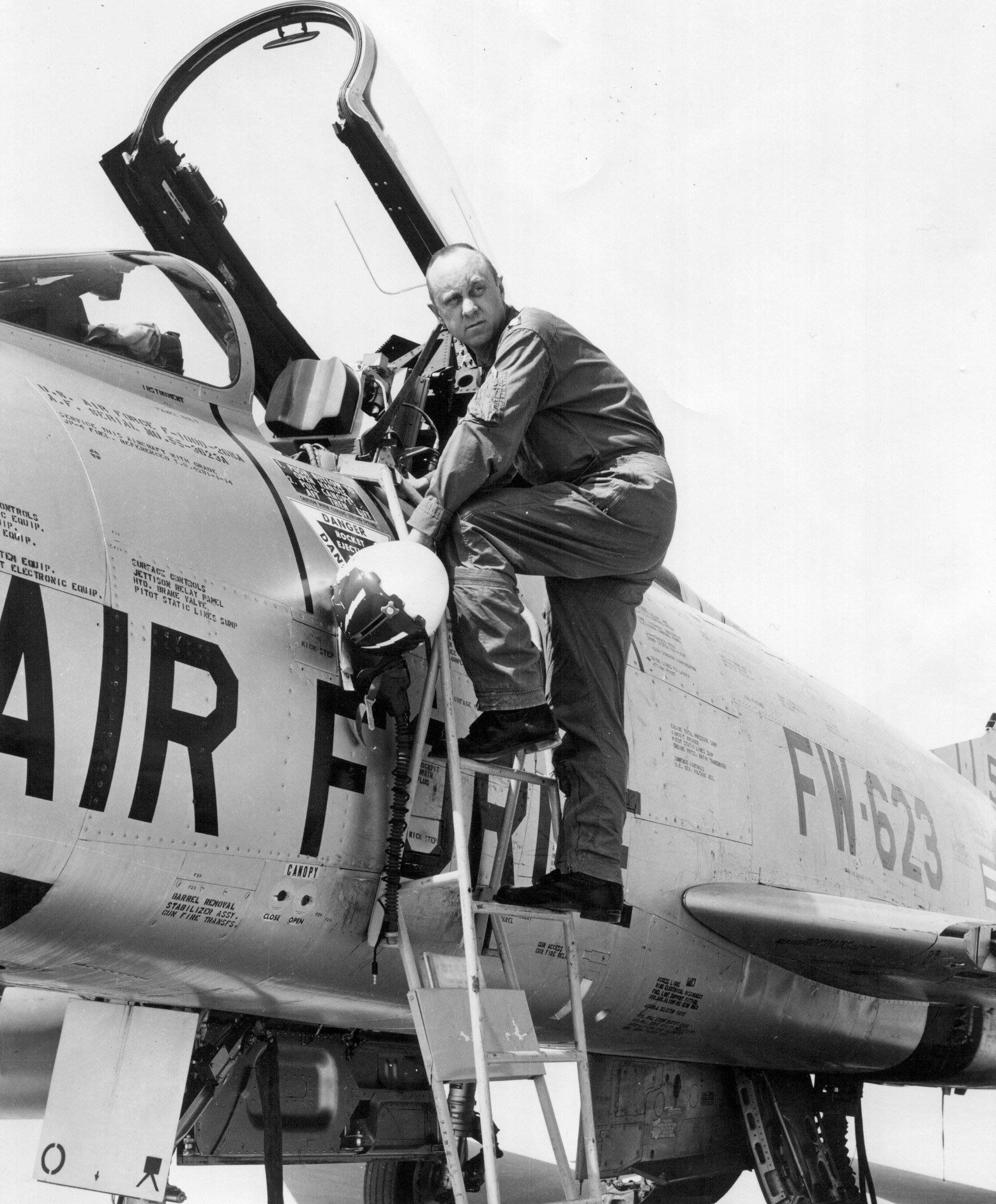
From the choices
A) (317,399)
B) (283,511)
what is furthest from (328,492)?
(317,399)

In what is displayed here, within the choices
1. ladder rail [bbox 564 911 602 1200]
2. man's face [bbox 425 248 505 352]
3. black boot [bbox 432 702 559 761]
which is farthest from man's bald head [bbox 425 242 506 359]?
ladder rail [bbox 564 911 602 1200]

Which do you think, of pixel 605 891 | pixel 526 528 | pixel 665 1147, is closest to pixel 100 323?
pixel 526 528

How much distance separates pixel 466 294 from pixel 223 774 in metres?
1.68

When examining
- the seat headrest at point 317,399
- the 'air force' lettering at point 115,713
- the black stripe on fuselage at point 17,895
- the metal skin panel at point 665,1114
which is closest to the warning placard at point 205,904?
the 'air force' lettering at point 115,713

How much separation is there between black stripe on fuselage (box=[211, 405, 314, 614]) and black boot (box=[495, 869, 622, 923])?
3.55ft

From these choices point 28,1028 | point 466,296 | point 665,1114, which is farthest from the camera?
point 665,1114

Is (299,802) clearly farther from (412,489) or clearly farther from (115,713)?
(412,489)

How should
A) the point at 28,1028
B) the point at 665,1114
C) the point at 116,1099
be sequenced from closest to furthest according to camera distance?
the point at 116,1099
the point at 28,1028
the point at 665,1114

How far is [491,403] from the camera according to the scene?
139 inches

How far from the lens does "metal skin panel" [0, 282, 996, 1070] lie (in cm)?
277

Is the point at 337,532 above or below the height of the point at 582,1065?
above

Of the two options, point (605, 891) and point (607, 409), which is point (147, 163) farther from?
point (605, 891)

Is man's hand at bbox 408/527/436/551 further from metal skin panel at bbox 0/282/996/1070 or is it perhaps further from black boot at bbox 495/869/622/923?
black boot at bbox 495/869/622/923

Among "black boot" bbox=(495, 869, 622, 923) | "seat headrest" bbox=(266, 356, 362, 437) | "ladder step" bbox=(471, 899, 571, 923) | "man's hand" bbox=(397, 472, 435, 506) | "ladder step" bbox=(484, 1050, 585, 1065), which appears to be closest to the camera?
"ladder step" bbox=(484, 1050, 585, 1065)
